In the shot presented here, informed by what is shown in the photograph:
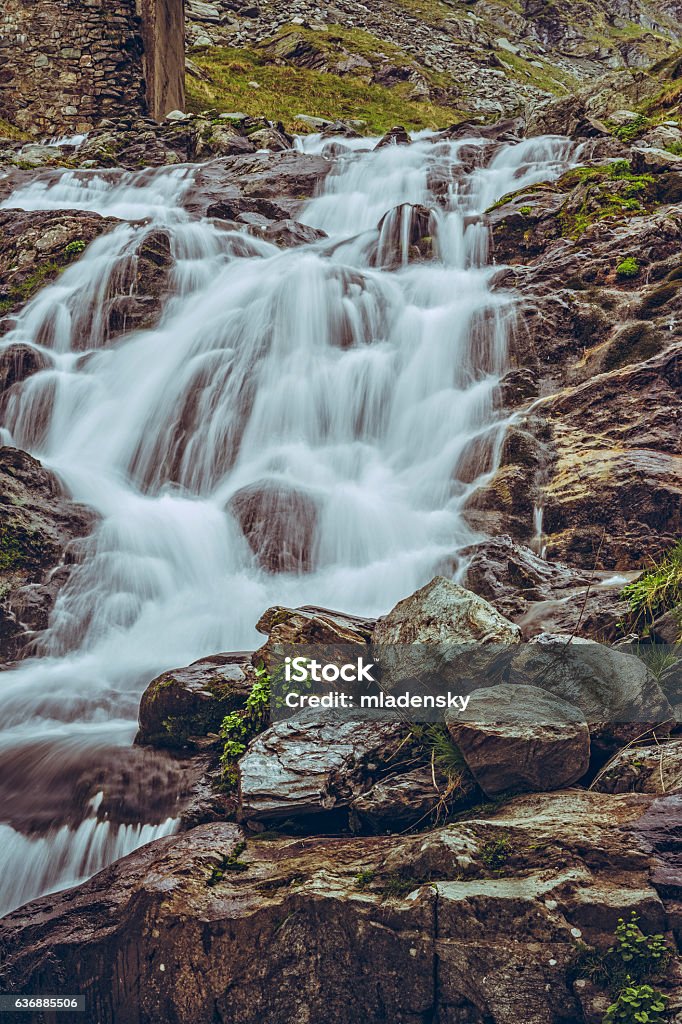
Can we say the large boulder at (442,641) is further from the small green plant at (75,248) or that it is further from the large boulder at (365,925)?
the small green plant at (75,248)

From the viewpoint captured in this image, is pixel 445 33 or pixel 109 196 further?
pixel 445 33

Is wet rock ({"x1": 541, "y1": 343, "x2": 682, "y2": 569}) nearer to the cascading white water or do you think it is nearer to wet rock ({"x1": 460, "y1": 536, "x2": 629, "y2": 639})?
wet rock ({"x1": 460, "y1": 536, "x2": 629, "y2": 639})

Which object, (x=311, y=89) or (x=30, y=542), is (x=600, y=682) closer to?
(x=30, y=542)

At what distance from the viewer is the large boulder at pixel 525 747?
11.6 ft

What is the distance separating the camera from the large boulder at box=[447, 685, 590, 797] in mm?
3537

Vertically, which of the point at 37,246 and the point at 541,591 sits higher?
the point at 37,246

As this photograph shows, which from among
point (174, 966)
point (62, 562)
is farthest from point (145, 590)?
point (174, 966)

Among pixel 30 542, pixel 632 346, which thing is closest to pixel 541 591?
pixel 632 346

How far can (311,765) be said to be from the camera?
12.8 feet

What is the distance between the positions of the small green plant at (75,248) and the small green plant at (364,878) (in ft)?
40.5

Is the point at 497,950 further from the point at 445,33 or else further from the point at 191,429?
the point at 445,33

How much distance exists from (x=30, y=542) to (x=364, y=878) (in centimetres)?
488

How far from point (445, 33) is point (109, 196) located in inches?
1058

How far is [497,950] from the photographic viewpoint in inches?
116
